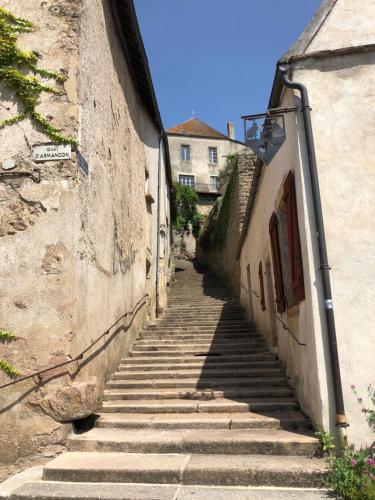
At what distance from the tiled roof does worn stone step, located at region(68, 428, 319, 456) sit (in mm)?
32514

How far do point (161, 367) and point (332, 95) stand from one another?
4911mm

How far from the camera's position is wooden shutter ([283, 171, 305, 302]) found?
4.51 m

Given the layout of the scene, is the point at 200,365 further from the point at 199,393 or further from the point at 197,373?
the point at 199,393

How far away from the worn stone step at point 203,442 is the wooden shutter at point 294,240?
1478 millimetres

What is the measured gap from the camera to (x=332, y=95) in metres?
4.39

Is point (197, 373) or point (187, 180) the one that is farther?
point (187, 180)

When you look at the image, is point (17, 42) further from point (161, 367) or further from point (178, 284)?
point (178, 284)

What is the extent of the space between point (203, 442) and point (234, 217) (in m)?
11.0

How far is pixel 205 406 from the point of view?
5160 mm

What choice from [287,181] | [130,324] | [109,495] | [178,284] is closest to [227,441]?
[109,495]

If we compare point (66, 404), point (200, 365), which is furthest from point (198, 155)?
point (66, 404)

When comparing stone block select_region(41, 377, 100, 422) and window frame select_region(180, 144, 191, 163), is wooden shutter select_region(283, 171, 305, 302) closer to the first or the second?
stone block select_region(41, 377, 100, 422)

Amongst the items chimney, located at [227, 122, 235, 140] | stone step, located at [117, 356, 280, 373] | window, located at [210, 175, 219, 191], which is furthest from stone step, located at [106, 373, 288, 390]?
chimney, located at [227, 122, 235, 140]

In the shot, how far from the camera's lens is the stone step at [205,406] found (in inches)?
Answer: 198
